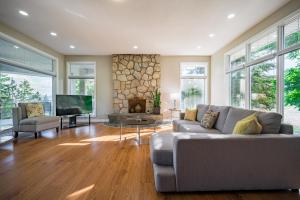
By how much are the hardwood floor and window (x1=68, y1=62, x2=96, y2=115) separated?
3.99 m

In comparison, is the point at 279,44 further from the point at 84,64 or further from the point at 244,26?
the point at 84,64

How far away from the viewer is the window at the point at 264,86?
4.04m

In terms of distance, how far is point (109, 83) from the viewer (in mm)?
7777

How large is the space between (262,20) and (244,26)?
0.45 m

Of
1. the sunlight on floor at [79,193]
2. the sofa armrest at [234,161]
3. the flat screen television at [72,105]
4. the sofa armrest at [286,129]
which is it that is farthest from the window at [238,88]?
the flat screen television at [72,105]

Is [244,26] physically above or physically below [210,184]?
above

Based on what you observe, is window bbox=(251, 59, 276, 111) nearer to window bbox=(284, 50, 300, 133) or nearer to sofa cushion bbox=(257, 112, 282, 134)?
window bbox=(284, 50, 300, 133)

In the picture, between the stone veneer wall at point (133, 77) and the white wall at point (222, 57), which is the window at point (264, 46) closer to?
the white wall at point (222, 57)

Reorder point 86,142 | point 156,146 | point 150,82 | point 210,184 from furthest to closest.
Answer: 1. point 150,82
2. point 86,142
3. point 156,146
4. point 210,184

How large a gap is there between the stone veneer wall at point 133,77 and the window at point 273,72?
3.36 m

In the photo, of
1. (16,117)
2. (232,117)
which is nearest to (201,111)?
(232,117)

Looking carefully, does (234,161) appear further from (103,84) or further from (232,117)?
(103,84)

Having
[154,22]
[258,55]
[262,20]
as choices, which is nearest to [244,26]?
[262,20]

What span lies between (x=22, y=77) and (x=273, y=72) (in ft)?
22.8
